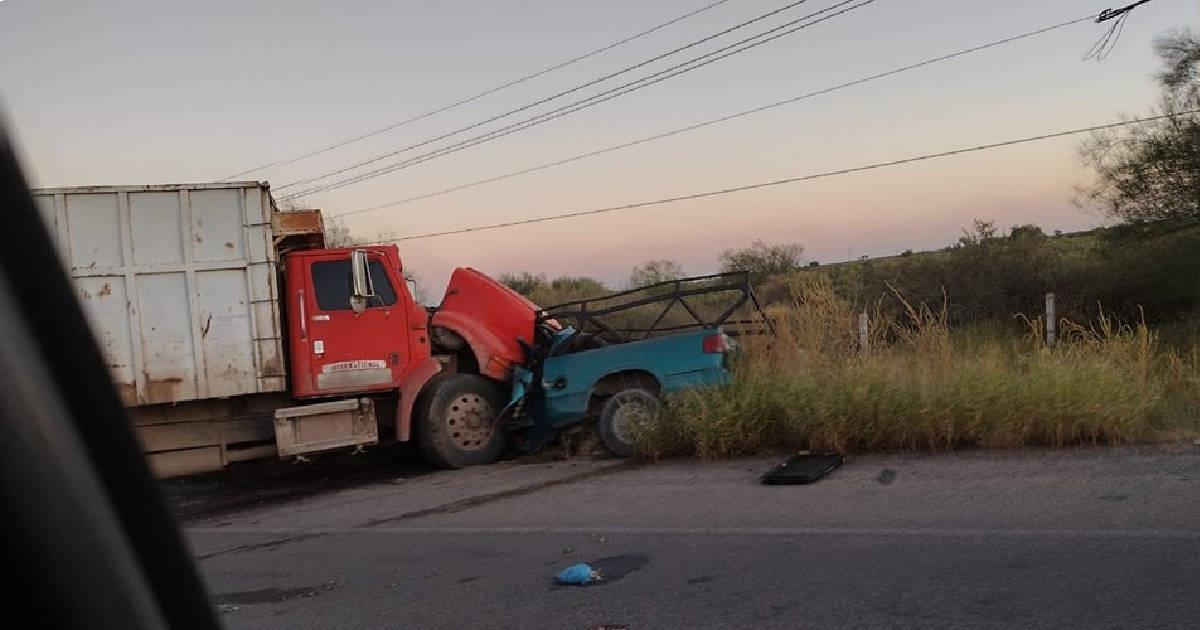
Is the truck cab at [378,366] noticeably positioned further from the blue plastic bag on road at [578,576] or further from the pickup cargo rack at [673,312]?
the blue plastic bag on road at [578,576]

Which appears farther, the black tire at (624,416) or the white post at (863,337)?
the white post at (863,337)

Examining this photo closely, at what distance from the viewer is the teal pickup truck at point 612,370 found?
431 inches

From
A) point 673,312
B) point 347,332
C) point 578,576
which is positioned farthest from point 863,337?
point 578,576

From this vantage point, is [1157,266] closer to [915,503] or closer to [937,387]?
[937,387]

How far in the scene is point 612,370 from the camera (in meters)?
11.2

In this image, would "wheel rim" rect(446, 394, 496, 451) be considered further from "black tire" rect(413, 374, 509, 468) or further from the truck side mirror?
the truck side mirror

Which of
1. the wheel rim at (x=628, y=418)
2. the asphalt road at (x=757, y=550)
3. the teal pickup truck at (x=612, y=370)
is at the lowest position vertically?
the asphalt road at (x=757, y=550)

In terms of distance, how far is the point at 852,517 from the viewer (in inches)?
277

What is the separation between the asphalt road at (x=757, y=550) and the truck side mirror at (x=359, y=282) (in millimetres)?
2509

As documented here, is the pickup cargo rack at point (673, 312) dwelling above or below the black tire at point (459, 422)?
above

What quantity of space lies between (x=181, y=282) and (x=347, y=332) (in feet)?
6.05

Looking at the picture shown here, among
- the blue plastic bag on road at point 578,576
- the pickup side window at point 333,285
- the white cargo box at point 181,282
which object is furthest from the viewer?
the pickup side window at point 333,285

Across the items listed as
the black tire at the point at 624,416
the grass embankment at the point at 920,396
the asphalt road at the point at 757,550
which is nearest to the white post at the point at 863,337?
the grass embankment at the point at 920,396

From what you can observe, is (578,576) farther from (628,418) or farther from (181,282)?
(181,282)
